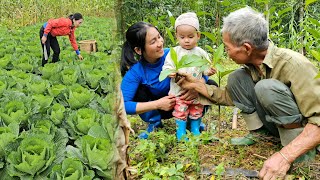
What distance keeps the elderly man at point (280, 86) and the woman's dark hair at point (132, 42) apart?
47cm

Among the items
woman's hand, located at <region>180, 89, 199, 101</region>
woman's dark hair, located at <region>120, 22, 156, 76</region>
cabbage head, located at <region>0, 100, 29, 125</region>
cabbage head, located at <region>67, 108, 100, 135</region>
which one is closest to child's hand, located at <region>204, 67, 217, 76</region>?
woman's hand, located at <region>180, 89, 199, 101</region>

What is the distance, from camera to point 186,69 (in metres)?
1.86

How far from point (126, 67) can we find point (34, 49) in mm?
3677

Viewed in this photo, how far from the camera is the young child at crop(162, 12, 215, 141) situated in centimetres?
176

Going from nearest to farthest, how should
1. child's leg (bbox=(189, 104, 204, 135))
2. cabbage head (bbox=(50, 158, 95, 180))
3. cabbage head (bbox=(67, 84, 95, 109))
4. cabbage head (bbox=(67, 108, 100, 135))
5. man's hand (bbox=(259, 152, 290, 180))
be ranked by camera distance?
man's hand (bbox=(259, 152, 290, 180)), cabbage head (bbox=(50, 158, 95, 180)), child's leg (bbox=(189, 104, 204, 135)), cabbage head (bbox=(67, 108, 100, 135)), cabbage head (bbox=(67, 84, 95, 109))

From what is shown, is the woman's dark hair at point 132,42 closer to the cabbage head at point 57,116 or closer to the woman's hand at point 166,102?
the woman's hand at point 166,102

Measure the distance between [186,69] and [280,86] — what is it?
1.91ft

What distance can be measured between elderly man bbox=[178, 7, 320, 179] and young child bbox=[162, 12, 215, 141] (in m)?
0.32

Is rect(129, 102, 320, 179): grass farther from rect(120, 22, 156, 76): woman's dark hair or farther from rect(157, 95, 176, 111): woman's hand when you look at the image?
rect(120, 22, 156, 76): woman's dark hair

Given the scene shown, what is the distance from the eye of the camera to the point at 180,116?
6.13ft

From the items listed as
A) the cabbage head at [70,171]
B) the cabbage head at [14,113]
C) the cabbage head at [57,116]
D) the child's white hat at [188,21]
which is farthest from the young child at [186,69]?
the cabbage head at [14,113]

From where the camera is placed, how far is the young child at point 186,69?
176 centimetres

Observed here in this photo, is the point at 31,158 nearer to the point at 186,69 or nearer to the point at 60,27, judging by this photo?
the point at 186,69

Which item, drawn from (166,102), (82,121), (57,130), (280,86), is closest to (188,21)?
(166,102)
